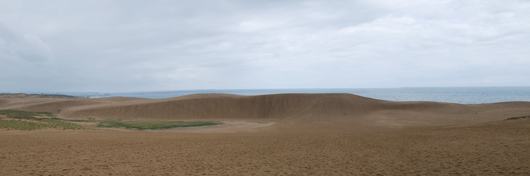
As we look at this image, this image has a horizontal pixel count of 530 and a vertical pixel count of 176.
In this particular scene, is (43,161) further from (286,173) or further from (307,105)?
(307,105)

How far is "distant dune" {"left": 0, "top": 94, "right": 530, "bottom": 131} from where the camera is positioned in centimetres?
3041

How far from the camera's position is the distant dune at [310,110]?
30406 millimetres

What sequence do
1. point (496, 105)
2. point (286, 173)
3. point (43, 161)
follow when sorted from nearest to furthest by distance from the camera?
point (286, 173) → point (43, 161) → point (496, 105)

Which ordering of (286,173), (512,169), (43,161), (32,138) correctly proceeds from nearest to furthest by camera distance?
(512,169)
(286,173)
(43,161)
(32,138)

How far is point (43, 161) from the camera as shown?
392 inches

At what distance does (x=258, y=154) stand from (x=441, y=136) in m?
10.8

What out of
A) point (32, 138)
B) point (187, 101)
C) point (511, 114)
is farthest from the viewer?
point (187, 101)

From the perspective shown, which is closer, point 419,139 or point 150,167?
point 150,167

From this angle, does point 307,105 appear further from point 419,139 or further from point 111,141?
point 111,141

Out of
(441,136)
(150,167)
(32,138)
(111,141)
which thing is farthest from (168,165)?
(441,136)

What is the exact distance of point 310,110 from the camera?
3709 cm

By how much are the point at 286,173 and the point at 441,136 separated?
11224mm

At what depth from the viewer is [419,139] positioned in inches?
603

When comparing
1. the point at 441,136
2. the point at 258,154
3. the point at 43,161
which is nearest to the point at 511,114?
the point at 441,136
